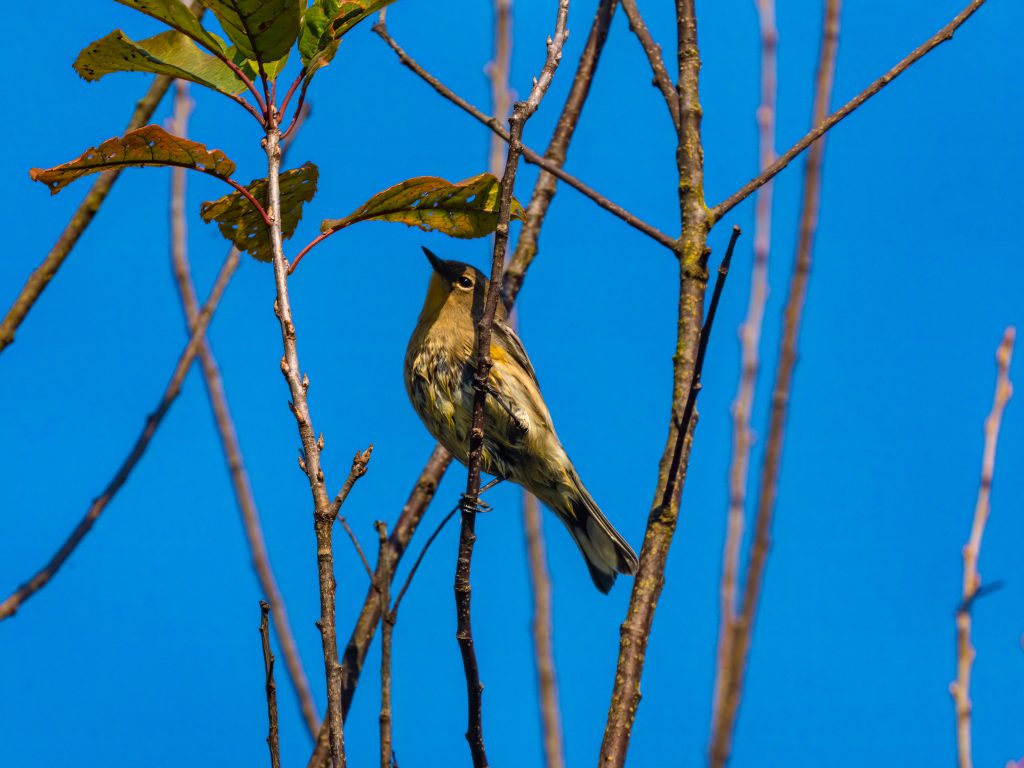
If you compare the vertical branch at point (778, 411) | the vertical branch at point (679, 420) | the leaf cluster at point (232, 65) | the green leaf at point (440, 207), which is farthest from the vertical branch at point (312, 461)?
the vertical branch at point (778, 411)

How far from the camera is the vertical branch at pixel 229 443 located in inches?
154

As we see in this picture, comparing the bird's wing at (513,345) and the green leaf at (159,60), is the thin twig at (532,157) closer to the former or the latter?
the green leaf at (159,60)

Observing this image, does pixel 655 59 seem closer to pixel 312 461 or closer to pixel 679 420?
pixel 679 420

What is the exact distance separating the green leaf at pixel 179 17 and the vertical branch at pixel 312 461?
0.32 meters

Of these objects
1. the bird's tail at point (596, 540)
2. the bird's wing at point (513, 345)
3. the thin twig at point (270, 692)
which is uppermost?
the bird's wing at point (513, 345)

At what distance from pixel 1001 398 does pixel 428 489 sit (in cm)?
218

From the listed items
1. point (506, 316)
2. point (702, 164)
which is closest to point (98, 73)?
point (702, 164)

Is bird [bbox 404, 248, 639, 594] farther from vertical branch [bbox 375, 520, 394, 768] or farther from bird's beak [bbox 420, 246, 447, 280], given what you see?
vertical branch [bbox 375, 520, 394, 768]

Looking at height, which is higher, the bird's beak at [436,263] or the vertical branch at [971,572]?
the bird's beak at [436,263]

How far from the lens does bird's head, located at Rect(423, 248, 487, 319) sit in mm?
5203

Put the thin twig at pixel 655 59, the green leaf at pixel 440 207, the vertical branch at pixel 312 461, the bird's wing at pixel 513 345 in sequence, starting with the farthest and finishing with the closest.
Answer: the bird's wing at pixel 513 345 < the thin twig at pixel 655 59 < the green leaf at pixel 440 207 < the vertical branch at pixel 312 461

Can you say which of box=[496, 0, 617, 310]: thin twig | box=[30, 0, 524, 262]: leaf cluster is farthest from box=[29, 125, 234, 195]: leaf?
box=[496, 0, 617, 310]: thin twig

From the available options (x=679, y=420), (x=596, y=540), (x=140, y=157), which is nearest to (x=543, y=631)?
(x=596, y=540)

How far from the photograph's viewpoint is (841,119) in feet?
9.57
